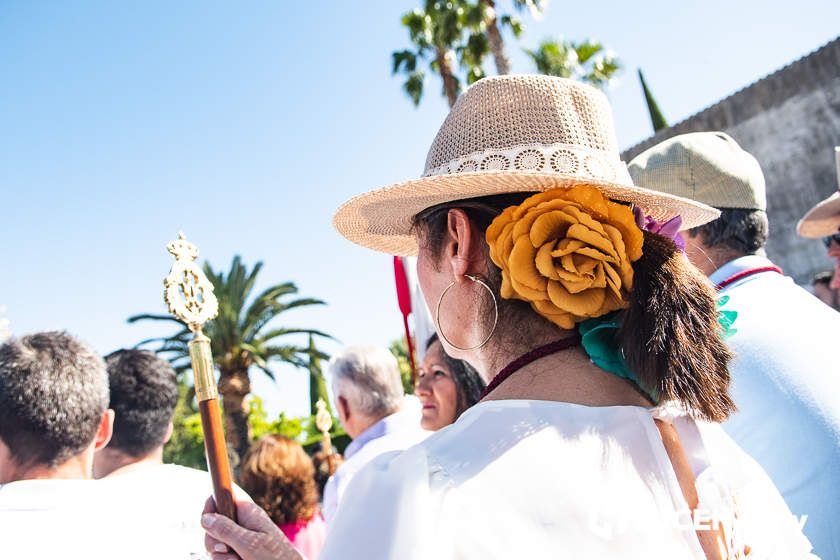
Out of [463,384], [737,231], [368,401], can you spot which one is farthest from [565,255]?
[368,401]

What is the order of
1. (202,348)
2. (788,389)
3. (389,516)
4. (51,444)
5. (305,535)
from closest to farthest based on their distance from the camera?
(389,516) → (202,348) → (788,389) → (51,444) → (305,535)

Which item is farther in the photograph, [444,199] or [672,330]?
[444,199]

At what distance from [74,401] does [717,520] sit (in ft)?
6.94

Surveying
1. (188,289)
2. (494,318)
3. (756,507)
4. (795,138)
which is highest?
(795,138)

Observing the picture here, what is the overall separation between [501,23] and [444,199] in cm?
1663

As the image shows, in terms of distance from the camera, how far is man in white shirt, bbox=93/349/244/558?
2408 millimetres

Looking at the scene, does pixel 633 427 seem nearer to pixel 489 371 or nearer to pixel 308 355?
pixel 489 371

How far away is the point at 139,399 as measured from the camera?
10.3 feet

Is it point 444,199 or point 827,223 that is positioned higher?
point 444,199

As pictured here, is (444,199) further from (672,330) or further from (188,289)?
(188,289)

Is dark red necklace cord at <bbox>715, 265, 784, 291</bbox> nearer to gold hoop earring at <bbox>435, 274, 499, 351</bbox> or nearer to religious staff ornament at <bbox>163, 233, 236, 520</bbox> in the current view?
gold hoop earring at <bbox>435, 274, 499, 351</bbox>

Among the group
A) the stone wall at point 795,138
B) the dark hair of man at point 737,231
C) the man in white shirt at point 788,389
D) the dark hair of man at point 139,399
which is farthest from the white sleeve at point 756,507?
the stone wall at point 795,138

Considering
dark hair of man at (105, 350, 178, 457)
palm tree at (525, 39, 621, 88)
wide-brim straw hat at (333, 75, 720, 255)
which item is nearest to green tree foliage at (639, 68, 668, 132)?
palm tree at (525, 39, 621, 88)

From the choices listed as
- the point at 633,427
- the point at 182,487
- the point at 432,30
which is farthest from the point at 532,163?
the point at 432,30
